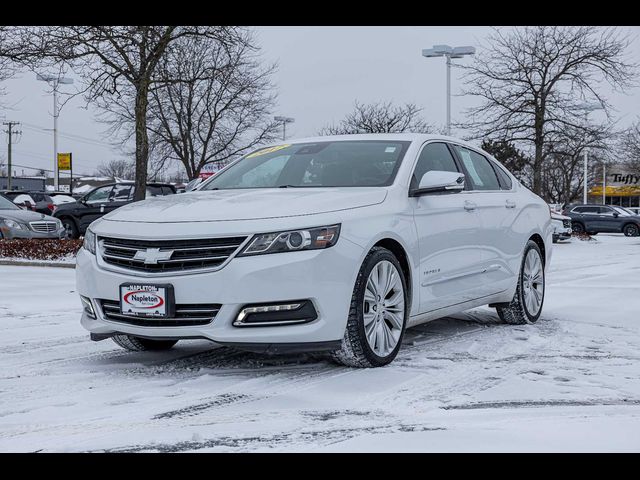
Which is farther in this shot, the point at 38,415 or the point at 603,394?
the point at 603,394

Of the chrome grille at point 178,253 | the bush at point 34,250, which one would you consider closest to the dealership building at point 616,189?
the bush at point 34,250

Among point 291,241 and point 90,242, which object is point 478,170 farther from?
point 90,242

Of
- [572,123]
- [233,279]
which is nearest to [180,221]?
[233,279]

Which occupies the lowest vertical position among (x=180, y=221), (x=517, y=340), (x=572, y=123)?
(x=517, y=340)

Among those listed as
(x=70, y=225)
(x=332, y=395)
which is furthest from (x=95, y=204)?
(x=332, y=395)

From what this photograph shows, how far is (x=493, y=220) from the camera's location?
Answer: 7008 millimetres

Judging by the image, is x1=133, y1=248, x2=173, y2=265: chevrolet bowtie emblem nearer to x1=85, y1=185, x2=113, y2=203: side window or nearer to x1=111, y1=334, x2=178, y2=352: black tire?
x1=111, y1=334, x2=178, y2=352: black tire

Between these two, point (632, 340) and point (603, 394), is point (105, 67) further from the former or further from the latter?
point (603, 394)

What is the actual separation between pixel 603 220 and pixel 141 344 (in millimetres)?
36981

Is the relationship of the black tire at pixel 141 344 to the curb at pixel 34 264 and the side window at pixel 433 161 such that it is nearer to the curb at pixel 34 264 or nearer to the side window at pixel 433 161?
the side window at pixel 433 161

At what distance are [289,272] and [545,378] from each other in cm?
168

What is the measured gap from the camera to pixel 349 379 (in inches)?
199

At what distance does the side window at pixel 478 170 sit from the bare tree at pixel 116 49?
11.7m
